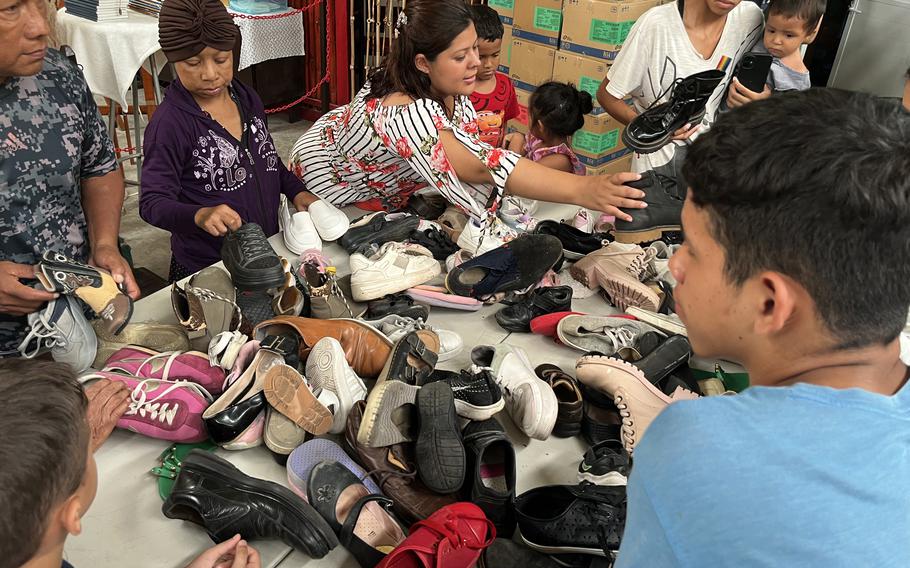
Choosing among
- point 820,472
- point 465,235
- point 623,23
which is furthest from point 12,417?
point 623,23

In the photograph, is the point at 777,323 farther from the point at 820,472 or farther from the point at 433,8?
the point at 433,8

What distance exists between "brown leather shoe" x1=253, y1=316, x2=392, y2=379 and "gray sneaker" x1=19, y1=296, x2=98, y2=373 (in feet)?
1.13

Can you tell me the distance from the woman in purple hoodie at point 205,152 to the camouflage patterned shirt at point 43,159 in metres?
0.22

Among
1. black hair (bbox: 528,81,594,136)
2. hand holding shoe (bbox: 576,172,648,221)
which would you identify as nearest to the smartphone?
black hair (bbox: 528,81,594,136)

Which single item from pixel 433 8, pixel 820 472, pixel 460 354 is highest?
pixel 433 8

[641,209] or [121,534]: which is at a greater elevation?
[641,209]

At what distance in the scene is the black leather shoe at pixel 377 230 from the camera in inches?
75.6

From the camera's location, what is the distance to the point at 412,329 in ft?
5.05

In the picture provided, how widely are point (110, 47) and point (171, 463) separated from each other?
3226mm

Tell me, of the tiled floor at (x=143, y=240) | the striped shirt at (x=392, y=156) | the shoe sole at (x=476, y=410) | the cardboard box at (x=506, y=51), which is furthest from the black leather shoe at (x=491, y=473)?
the cardboard box at (x=506, y=51)

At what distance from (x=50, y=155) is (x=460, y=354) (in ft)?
3.66

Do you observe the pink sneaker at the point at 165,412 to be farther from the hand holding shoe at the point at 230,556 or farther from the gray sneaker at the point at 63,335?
the hand holding shoe at the point at 230,556

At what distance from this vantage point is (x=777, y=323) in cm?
73

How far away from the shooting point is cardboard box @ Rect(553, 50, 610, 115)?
4047mm
